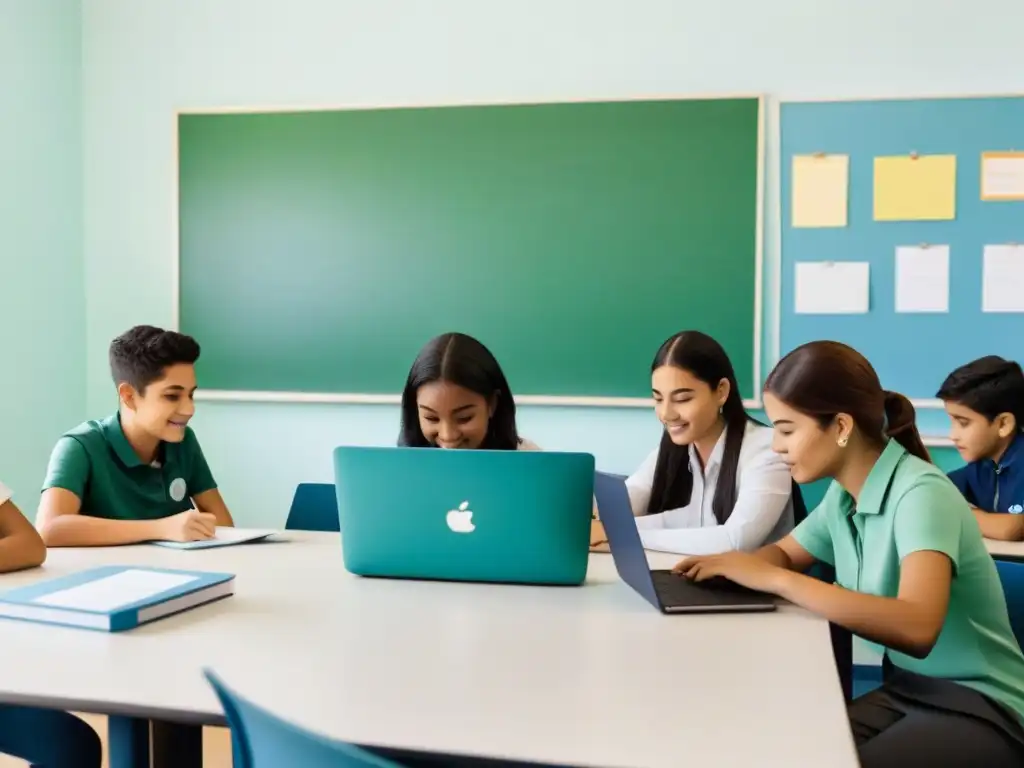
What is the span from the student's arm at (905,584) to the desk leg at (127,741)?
0.88m

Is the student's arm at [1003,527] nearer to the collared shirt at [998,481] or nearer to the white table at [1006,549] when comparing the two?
the white table at [1006,549]

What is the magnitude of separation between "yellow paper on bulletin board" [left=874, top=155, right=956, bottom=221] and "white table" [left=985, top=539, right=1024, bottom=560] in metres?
1.30

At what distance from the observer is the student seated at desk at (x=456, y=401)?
2.19 meters

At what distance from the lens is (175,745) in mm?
1453

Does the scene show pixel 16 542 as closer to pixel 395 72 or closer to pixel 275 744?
pixel 275 744

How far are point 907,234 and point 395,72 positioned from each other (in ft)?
6.20

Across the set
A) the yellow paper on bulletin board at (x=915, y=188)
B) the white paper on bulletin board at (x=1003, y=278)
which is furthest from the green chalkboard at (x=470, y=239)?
the white paper on bulletin board at (x=1003, y=278)

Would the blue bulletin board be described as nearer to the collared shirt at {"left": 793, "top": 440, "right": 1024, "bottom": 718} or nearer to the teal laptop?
the collared shirt at {"left": 793, "top": 440, "right": 1024, "bottom": 718}

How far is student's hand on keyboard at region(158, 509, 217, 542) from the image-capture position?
2.00 meters

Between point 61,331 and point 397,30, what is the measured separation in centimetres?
171

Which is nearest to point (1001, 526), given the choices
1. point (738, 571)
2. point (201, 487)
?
point (738, 571)

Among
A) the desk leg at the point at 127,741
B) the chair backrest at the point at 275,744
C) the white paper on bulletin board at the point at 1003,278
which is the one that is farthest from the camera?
the white paper on bulletin board at the point at 1003,278

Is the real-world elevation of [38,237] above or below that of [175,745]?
above

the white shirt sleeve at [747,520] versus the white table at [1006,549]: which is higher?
the white shirt sleeve at [747,520]
